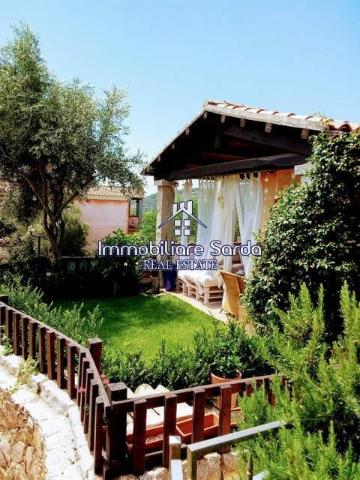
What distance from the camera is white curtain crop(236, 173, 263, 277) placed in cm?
746

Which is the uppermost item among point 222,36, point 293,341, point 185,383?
point 222,36

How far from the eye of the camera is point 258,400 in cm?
186

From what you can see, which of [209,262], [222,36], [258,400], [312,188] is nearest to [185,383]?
[258,400]

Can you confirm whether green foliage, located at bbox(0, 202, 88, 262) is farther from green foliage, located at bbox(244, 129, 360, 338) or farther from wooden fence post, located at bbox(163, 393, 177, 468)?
wooden fence post, located at bbox(163, 393, 177, 468)

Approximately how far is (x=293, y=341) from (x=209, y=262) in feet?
23.9

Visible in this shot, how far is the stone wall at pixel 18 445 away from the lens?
3.12 meters

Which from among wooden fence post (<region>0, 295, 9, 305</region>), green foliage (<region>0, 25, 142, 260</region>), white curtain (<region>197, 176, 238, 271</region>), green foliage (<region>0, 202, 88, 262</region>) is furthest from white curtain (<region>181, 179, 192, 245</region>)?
wooden fence post (<region>0, 295, 9, 305</region>)

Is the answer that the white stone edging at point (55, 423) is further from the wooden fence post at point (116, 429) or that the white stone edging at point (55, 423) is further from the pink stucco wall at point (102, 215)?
the pink stucco wall at point (102, 215)

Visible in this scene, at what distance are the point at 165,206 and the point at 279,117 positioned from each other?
5437 mm

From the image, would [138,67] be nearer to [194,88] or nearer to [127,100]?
[127,100]

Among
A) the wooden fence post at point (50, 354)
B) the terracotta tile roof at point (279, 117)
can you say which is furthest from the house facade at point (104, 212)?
the wooden fence post at point (50, 354)

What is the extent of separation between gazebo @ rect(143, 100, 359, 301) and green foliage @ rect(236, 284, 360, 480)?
348 centimetres

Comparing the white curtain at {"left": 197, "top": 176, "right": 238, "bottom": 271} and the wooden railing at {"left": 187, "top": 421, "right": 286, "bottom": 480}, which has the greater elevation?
the white curtain at {"left": 197, "top": 176, "right": 238, "bottom": 271}

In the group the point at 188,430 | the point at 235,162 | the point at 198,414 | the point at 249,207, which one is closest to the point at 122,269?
the point at 249,207
